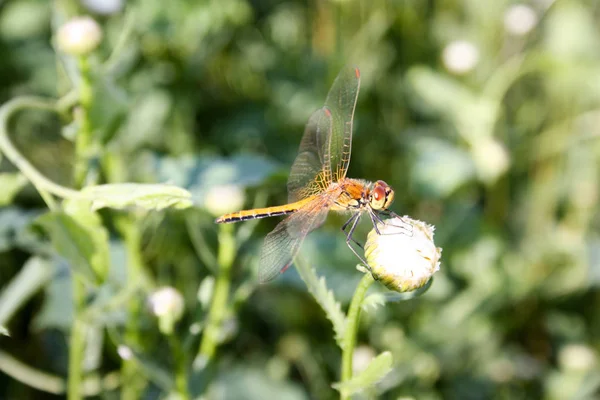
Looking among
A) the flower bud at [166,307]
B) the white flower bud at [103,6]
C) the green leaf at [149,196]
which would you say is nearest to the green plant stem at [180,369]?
the flower bud at [166,307]

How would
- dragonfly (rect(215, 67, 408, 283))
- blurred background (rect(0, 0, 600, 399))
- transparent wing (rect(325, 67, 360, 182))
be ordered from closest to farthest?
dragonfly (rect(215, 67, 408, 283))
transparent wing (rect(325, 67, 360, 182))
blurred background (rect(0, 0, 600, 399))

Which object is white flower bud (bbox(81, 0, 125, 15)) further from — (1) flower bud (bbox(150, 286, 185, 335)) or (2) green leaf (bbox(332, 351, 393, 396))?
(2) green leaf (bbox(332, 351, 393, 396))

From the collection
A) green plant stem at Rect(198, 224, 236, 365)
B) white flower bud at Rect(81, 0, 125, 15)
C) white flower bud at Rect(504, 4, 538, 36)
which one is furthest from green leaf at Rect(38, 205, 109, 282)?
white flower bud at Rect(504, 4, 538, 36)

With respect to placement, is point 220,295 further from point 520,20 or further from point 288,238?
point 520,20

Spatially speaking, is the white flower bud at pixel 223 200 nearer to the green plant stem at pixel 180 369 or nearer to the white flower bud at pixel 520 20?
the green plant stem at pixel 180 369

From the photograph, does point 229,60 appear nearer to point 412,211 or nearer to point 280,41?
point 280,41

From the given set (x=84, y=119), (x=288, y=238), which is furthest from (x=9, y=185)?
(x=288, y=238)
